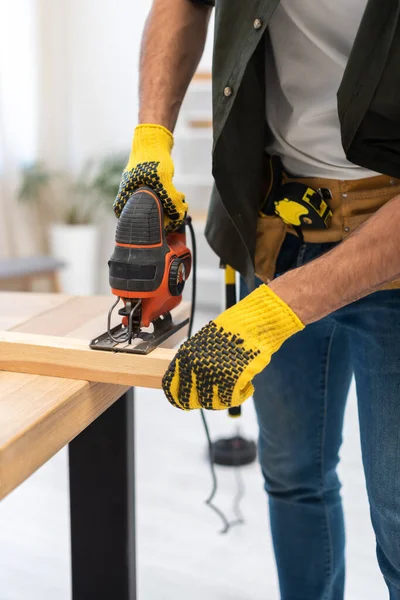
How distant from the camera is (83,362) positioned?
2.91 feet

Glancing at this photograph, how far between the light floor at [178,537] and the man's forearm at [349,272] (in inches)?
39.4

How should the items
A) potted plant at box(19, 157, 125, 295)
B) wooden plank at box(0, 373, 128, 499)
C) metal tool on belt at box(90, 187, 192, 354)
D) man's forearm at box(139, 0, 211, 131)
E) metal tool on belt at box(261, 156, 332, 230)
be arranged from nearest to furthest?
wooden plank at box(0, 373, 128, 499)
metal tool on belt at box(90, 187, 192, 354)
metal tool on belt at box(261, 156, 332, 230)
man's forearm at box(139, 0, 211, 131)
potted plant at box(19, 157, 125, 295)

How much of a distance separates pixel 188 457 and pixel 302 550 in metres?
1.06

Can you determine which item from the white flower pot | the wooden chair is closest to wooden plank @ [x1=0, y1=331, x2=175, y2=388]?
the wooden chair

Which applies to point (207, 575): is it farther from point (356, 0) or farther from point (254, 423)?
point (356, 0)

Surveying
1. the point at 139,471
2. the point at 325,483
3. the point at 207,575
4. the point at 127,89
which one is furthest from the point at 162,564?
the point at 127,89

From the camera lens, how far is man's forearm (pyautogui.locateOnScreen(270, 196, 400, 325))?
821 millimetres

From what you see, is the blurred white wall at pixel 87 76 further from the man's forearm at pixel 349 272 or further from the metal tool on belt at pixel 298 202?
the man's forearm at pixel 349 272

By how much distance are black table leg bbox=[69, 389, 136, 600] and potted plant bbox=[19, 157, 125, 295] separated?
316 cm

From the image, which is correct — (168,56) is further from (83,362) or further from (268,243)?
(83,362)

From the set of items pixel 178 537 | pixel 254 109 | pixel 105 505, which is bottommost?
pixel 178 537

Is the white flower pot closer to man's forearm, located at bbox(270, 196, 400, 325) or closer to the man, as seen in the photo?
the man

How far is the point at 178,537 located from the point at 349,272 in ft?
3.95

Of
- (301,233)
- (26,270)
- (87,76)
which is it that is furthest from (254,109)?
(87,76)
